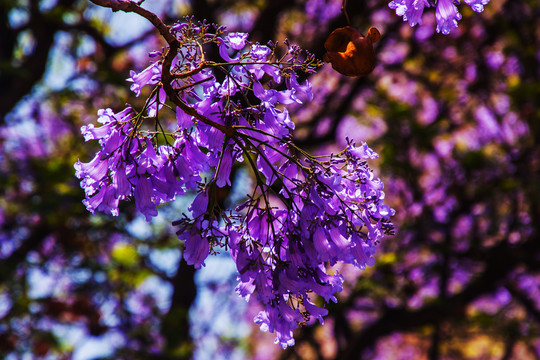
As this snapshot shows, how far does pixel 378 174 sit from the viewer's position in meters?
7.27

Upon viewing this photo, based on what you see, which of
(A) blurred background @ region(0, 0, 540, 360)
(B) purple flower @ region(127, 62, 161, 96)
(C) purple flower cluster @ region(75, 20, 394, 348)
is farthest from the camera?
(A) blurred background @ region(0, 0, 540, 360)

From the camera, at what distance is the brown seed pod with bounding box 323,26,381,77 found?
171 cm

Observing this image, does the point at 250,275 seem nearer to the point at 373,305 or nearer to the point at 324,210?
the point at 324,210

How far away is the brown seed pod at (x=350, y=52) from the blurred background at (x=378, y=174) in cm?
418

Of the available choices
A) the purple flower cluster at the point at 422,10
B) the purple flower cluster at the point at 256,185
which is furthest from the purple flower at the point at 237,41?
the purple flower cluster at the point at 422,10

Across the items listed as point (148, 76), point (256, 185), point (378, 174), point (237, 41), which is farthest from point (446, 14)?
point (378, 174)

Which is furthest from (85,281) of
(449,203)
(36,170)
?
(449,203)

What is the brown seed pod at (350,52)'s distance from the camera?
171 centimetres

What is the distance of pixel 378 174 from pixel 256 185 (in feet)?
18.8

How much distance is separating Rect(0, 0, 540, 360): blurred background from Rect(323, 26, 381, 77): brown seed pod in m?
4.18

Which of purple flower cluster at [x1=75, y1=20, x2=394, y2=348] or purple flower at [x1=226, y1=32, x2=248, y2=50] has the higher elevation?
purple flower at [x1=226, y1=32, x2=248, y2=50]

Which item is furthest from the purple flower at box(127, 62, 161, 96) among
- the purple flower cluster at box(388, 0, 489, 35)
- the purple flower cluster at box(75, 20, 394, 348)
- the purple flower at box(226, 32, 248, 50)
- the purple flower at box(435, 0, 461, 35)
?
the purple flower at box(435, 0, 461, 35)

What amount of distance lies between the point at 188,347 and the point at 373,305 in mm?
2592

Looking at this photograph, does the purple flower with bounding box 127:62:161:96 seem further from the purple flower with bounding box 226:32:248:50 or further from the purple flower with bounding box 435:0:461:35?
the purple flower with bounding box 435:0:461:35
